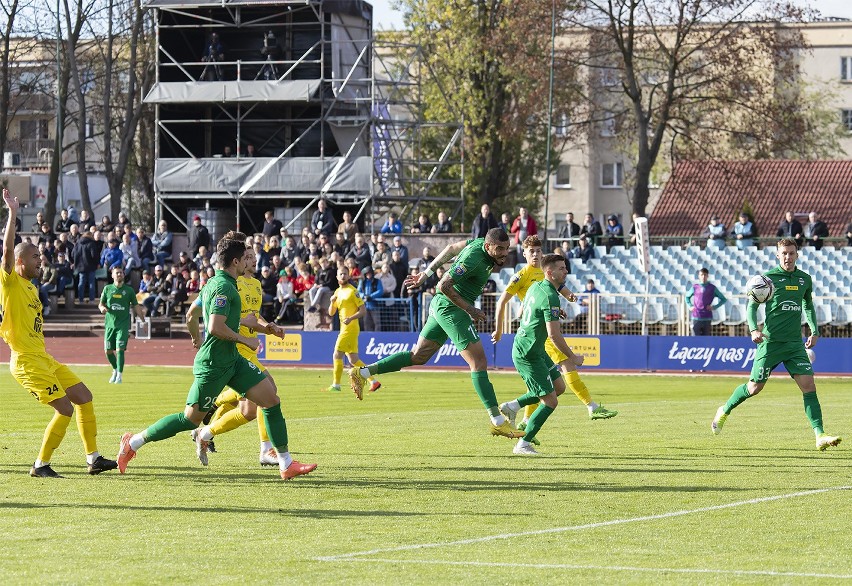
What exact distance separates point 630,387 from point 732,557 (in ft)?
60.2

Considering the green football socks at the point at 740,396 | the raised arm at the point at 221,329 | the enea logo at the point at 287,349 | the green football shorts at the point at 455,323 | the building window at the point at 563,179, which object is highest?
the building window at the point at 563,179

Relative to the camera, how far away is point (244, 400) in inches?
522

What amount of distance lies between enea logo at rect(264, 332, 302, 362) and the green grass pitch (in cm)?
1626

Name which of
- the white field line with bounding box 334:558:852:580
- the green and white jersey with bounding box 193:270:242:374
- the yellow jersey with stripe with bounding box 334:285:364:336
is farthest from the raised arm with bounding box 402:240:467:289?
the yellow jersey with stripe with bounding box 334:285:364:336

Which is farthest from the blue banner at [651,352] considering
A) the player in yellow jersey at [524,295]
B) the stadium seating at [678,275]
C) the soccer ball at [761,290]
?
the soccer ball at [761,290]

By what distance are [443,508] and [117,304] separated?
1747 centimetres

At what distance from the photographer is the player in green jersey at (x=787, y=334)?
1473 centimetres

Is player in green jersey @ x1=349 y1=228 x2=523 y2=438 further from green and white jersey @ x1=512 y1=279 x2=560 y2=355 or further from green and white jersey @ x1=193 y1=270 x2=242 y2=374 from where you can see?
green and white jersey @ x1=193 y1=270 x2=242 y2=374

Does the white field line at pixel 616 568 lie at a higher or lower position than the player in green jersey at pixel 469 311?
lower

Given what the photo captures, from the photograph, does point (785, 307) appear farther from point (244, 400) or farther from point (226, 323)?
point (226, 323)

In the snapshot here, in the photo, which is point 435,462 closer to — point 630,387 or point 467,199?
point 630,387

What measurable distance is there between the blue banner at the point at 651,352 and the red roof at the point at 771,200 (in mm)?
26331

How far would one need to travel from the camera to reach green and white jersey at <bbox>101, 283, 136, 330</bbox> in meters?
26.9

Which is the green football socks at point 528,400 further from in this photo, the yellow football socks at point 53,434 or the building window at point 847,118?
the building window at point 847,118
